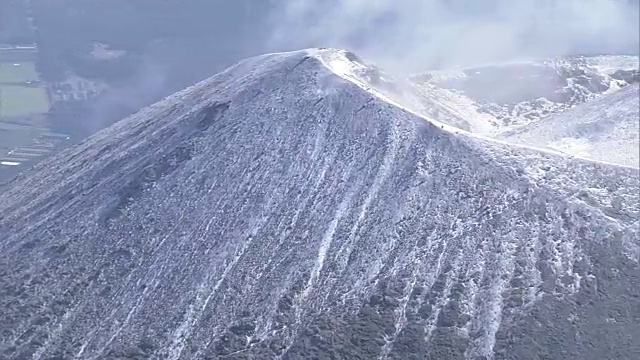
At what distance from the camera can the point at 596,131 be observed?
94750 millimetres

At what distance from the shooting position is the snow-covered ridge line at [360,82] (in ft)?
276

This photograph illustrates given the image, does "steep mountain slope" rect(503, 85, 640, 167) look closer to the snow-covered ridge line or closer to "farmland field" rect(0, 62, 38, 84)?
the snow-covered ridge line

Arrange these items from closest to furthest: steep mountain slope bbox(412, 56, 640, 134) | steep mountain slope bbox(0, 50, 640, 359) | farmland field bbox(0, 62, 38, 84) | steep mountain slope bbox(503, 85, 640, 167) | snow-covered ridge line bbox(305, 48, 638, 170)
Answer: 1. steep mountain slope bbox(0, 50, 640, 359)
2. snow-covered ridge line bbox(305, 48, 638, 170)
3. steep mountain slope bbox(503, 85, 640, 167)
4. steep mountain slope bbox(412, 56, 640, 134)
5. farmland field bbox(0, 62, 38, 84)

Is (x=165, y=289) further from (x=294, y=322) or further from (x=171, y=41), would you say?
(x=171, y=41)

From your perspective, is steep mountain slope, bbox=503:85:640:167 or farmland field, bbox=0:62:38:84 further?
farmland field, bbox=0:62:38:84

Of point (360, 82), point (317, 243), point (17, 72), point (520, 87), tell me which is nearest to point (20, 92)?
point (17, 72)

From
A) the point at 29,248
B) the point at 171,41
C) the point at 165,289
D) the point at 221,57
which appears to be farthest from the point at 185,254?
the point at 171,41

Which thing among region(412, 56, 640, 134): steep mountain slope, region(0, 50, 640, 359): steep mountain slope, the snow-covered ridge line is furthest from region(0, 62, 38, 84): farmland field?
the snow-covered ridge line

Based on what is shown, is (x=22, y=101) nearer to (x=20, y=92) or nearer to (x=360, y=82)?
(x=20, y=92)

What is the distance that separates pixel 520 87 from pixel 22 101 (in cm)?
8376

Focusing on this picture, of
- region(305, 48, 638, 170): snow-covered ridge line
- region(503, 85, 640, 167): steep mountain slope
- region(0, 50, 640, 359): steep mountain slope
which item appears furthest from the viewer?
region(503, 85, 640, 167): steep mountain slope

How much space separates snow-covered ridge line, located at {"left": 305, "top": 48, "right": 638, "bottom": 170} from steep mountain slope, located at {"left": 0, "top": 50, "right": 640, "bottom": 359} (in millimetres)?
837

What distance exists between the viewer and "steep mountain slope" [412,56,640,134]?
10975 centimetres

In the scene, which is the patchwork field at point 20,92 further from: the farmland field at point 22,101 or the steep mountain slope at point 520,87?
the steep mountain slope at point 520,87
